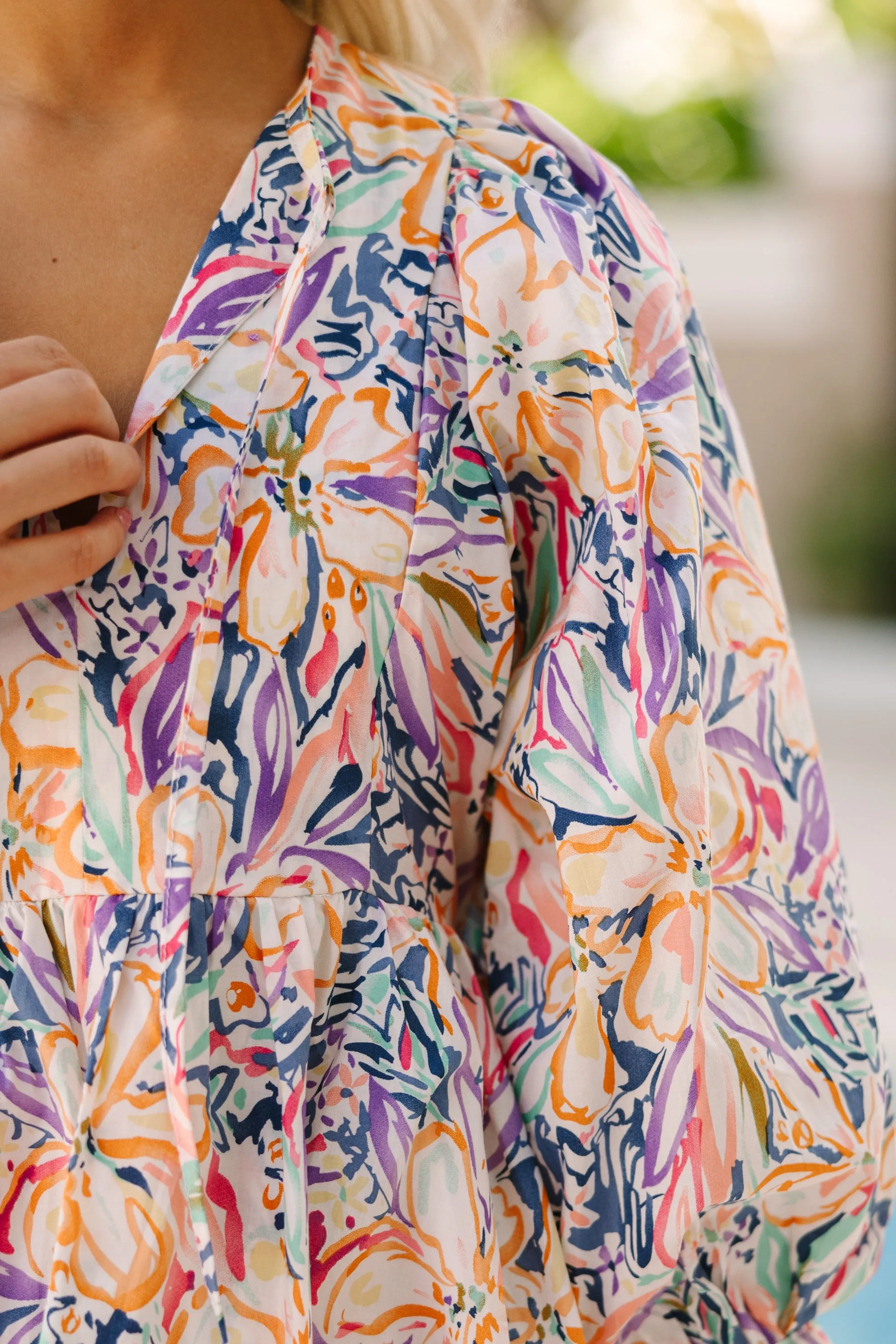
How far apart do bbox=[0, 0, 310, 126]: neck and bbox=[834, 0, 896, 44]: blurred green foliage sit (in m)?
4.79

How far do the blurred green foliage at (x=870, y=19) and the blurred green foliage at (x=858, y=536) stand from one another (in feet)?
4.85

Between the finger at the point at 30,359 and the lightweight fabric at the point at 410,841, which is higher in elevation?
the finger at the point at 30,359

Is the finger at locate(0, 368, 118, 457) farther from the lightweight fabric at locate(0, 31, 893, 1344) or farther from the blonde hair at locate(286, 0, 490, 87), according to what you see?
the blonde hair at locate(286, 0, 490, 87)

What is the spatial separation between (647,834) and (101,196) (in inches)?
14.7

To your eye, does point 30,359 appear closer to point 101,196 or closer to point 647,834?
point 101,196

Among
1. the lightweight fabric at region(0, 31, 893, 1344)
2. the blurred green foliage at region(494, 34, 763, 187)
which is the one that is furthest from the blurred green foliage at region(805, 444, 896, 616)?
the lightweight fabric at region(0, 31, 893, 1344)

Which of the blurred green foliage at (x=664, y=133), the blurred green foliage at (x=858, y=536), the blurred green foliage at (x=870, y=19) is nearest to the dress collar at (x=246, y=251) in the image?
the blurred green foliage at (x=858, y=536)

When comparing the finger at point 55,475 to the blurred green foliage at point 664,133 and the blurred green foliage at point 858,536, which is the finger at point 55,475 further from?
the blurred green foliage at point 664,133

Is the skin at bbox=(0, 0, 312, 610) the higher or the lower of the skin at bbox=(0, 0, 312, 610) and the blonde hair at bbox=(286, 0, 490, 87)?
the lower

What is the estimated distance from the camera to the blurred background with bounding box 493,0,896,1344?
452 centimetres

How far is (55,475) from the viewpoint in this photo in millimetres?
521

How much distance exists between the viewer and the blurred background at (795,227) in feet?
14.8

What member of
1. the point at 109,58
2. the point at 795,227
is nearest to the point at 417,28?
the point at 109,58

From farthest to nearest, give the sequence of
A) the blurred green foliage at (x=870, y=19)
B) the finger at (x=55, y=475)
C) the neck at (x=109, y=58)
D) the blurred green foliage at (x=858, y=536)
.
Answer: the blurred green foliage at (x=870, y=19), the blurred green foliage at (x=858, y=536), the neck at (x=109, y=58), the finger at (x=55, y=475)
